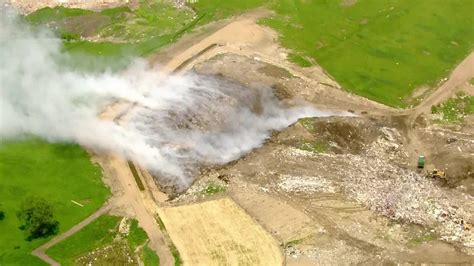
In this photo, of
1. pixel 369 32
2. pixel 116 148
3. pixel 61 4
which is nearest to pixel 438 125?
pixel 369 32

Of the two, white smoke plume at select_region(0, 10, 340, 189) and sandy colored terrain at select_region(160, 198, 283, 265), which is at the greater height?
white smoke plume at select_region(0, 10, 340, 189)

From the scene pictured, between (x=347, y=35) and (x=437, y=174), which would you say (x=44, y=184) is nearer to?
(x=437, y=174)

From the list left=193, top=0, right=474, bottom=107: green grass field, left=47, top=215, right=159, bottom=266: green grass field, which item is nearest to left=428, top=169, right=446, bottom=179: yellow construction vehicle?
left=193, top=0, right=474, bottom=107: green grass field

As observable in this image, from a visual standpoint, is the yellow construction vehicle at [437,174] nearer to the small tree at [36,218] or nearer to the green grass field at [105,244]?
the green grass field at [105,244]

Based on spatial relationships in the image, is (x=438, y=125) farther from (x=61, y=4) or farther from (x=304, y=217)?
(x=61, y=4)

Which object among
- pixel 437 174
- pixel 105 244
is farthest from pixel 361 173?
pixel 105 244

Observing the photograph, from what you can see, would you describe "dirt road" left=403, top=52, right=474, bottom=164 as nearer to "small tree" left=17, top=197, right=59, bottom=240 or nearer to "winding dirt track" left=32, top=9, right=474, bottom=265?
"winding dirt track" left=32, top=9, right=474, bottom=265
